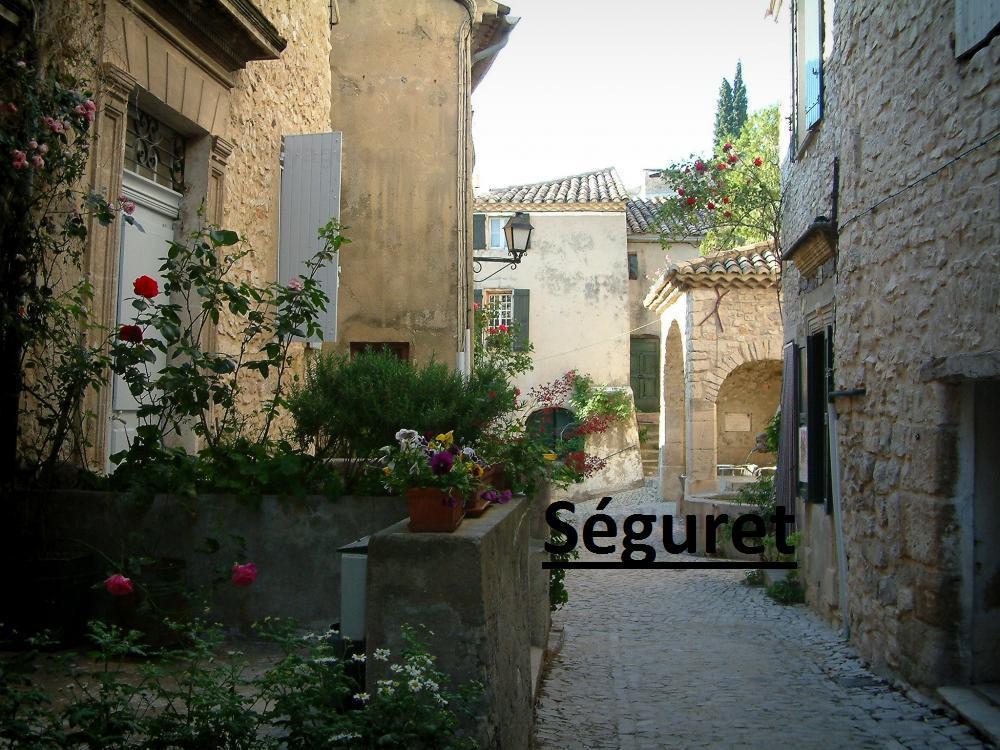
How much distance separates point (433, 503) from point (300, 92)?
5784 millimetres

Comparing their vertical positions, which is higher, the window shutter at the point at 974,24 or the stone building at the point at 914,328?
the window shutter at the point at 974,24

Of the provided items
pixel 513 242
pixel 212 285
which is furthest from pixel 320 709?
pixel 513 242

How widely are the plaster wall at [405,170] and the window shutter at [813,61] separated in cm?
440

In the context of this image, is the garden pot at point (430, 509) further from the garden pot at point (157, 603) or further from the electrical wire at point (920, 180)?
the electrical wire at point (920, 180)

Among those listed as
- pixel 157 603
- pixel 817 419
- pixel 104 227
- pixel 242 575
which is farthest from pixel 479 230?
pixel 242 575

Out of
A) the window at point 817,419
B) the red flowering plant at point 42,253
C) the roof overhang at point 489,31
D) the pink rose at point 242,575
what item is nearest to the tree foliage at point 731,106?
the roof overhang at point 489,31

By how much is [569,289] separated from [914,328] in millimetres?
18437

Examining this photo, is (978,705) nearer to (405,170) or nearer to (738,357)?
(405,170)

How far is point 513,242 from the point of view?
12898 mm

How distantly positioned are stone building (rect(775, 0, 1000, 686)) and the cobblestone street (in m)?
0.32

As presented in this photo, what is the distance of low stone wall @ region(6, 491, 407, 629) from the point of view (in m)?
4.29

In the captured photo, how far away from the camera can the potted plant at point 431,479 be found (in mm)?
3074

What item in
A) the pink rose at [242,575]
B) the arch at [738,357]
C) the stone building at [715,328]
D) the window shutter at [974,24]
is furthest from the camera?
the arch at [738,357]

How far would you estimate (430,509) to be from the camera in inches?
121
